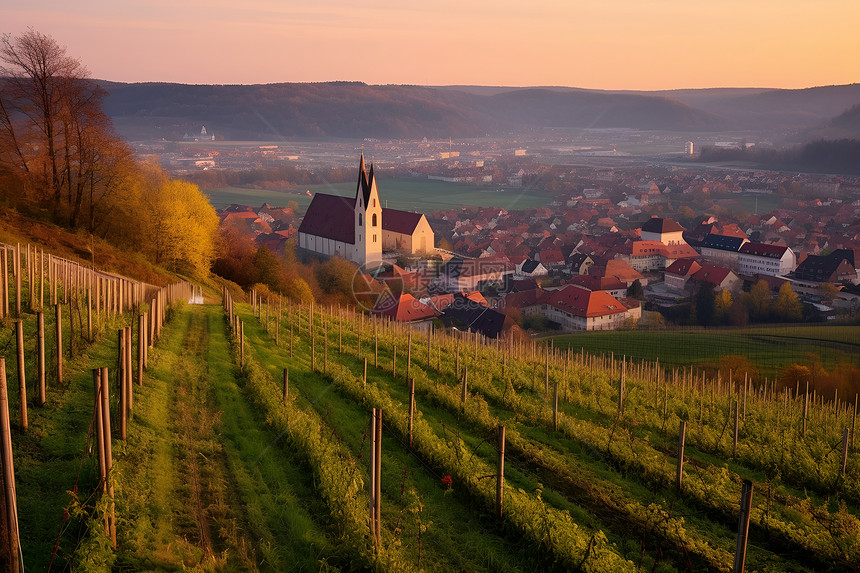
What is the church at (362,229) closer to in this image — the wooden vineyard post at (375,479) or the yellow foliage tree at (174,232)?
the yellow foliage tree at (174,232)

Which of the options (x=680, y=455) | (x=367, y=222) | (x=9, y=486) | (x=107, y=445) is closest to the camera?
(x=9, y=486)

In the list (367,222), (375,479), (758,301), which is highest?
(375,479)

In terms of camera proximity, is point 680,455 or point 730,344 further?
point 730,344

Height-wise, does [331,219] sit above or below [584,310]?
above

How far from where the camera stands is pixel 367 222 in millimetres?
69250

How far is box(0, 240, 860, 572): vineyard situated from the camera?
6691mm

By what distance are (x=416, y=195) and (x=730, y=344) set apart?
4372 inches

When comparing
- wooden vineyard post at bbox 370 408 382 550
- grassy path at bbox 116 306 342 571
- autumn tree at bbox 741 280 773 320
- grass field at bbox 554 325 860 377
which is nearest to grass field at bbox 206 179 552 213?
autumn tree at bbox 741 280 773 320

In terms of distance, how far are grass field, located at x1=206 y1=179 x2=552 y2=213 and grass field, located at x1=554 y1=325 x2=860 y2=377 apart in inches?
3070

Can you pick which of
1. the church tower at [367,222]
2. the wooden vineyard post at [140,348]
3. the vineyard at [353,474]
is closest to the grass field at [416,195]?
the church tower at [367,222]

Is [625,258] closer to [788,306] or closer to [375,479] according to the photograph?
[788,306]

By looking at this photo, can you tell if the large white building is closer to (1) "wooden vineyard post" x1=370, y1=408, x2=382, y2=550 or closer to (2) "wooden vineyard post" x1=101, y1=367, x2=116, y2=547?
(1) "wooden vineyard post" x1=370, y1=408, x2=382, y2=550

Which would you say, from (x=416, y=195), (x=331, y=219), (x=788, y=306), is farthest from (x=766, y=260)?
(x=416, y=195)

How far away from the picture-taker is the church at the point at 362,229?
2741 inches
